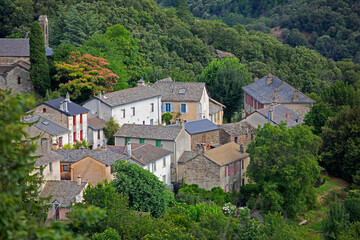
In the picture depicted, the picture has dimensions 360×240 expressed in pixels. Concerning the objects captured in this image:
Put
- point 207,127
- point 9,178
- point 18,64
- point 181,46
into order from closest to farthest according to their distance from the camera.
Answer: point 9,178, point 207,127, point 18,64, point 181,46

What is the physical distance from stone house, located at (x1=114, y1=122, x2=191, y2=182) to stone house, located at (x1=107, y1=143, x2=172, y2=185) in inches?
36.1

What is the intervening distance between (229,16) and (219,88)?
80063mm

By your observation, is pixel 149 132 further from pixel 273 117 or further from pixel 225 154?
pixel 273 117

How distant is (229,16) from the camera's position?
472 feet

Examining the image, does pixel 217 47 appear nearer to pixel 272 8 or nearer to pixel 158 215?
pixel 272 8

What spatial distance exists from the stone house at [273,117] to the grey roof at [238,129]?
0.76 meters

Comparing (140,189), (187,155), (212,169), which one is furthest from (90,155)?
(187,155)

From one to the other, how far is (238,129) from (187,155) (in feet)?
26.0

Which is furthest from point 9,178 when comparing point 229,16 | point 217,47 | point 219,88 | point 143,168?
point 229,16

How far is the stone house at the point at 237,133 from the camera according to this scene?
50.4 m

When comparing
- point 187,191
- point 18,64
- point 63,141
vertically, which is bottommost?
point 187,191

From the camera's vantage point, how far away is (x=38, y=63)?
174ft

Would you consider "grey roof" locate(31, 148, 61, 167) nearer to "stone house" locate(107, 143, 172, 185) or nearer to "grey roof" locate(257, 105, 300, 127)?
"stone house" locate(107, 143, 172, 185)

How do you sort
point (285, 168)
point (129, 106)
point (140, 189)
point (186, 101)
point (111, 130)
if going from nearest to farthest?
point (140, 189), point (285, 168), point (111, 130), point (129, 106), point (186, 101)
